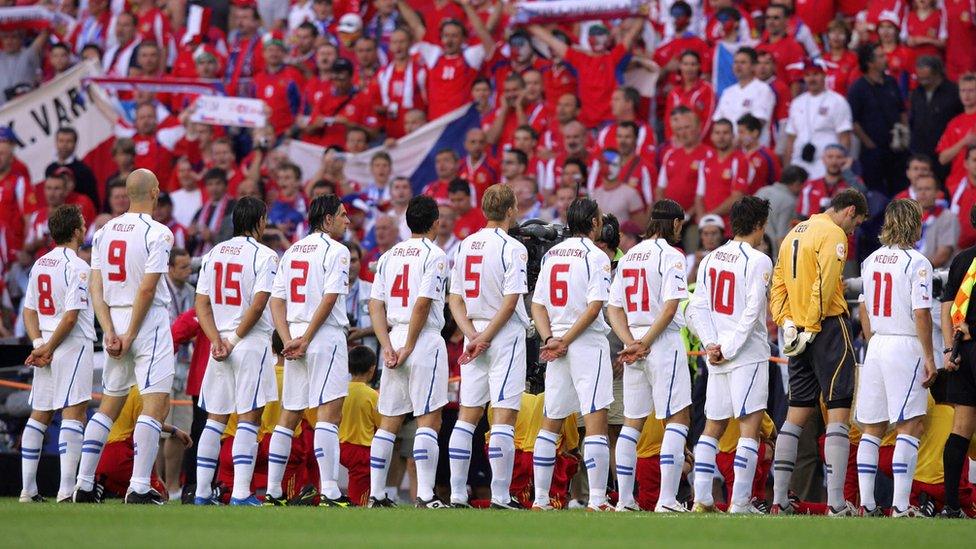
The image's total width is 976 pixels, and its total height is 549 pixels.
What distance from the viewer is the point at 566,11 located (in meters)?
21.9

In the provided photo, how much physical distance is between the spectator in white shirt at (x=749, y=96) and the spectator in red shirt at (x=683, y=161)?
0.47 m

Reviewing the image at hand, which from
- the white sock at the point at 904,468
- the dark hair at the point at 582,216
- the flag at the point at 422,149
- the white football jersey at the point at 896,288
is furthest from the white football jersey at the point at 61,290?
the flag at the point at 422,149

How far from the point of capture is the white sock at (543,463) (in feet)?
42.4

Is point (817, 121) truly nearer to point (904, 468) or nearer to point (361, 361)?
point (361, 361)

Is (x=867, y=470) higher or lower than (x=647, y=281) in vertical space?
lower

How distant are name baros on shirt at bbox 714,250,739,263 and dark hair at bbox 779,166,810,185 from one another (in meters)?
5.62

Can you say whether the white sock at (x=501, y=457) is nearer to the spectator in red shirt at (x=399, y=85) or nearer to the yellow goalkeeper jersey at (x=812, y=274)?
the yellow goalkeeper jersey at (x=812, y=274)

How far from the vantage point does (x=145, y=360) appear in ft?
43.0

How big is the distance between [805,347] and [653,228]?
1537mm

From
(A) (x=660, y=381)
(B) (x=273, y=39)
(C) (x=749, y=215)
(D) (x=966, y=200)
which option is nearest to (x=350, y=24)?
(B) (x=273, y=39)

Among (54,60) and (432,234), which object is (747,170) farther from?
(54,60)

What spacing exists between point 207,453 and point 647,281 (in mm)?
3724

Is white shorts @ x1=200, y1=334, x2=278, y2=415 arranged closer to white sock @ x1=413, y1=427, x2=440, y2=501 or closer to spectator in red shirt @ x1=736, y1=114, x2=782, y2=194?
white sock @ x1=413, y1=427, x2=440, y2=501

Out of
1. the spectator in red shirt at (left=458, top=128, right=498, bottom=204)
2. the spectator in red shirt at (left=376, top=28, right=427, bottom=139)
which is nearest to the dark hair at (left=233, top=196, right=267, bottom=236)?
the spectator in red shirt at (left=458, top=128, right=498, bottom=204)
